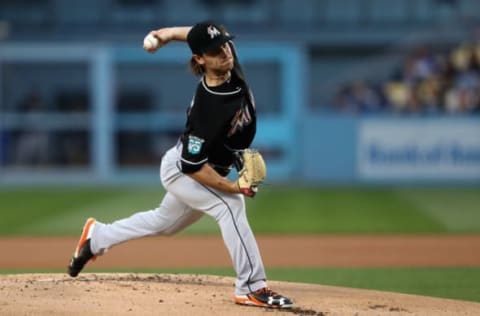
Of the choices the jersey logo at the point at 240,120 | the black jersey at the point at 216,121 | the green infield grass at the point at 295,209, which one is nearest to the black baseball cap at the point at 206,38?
the black jersey at the point at 216,121

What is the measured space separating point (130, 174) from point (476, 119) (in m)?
7.37

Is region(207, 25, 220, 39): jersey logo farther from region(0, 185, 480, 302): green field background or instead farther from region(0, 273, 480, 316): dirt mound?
region(0, 185, 480, 302): green field background

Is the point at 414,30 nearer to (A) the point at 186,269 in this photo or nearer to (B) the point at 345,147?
(B) the point at 345,147

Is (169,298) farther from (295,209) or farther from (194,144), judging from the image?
(295,209)

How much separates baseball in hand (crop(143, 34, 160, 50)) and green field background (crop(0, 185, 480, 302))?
9.40 feet

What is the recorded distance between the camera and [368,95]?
2327 cm

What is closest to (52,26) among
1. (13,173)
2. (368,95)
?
(13,173)

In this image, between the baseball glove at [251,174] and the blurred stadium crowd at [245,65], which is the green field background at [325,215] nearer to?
the baseball glove at [251,174]

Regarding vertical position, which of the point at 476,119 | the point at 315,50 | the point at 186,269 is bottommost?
the point at 186,269

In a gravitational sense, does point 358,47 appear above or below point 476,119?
above

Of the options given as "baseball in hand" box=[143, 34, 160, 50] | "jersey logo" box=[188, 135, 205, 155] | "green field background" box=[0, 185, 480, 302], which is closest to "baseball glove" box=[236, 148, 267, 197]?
"jersey logo" box=[188, 135, 205, 155]

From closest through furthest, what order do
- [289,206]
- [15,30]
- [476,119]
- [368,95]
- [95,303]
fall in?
[95,303] → [289,206] → [476,119] → [368,95] → [15,30]

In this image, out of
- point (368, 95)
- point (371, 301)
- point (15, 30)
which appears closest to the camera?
point (371, 301)

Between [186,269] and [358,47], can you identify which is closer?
[186,269]
